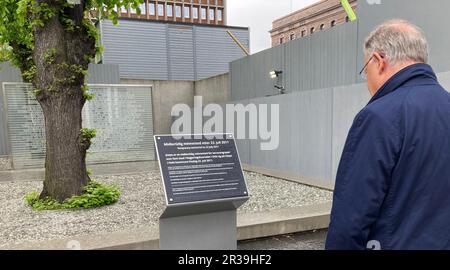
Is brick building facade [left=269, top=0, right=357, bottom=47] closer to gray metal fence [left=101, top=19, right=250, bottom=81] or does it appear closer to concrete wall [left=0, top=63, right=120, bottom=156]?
gray metal fence [left=101, top=19, right=250, bottom=81]

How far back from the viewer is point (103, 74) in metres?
16.0

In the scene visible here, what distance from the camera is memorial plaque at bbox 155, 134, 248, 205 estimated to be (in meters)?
3.02

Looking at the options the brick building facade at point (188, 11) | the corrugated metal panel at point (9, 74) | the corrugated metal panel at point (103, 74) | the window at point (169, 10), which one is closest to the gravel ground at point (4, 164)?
the corrugated metal panel at point (9, 74)

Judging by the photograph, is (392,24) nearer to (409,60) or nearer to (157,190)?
(409,60)

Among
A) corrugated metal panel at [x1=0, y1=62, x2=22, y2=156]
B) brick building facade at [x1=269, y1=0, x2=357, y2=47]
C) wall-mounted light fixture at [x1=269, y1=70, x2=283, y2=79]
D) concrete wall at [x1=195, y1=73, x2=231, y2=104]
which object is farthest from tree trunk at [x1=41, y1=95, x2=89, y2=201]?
brick building facade at [x1=269, y1=0, x2=357, y2=47]

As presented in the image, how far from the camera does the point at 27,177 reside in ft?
30.6

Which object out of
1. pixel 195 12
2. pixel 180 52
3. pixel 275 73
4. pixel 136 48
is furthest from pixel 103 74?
pixel 195 12

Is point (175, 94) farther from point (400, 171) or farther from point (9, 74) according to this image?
point (400, 171)

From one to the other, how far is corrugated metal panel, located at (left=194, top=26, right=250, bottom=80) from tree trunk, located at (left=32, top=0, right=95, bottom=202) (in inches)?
810

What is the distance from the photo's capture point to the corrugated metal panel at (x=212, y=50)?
26.5 m

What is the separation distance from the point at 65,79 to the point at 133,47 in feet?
62.9

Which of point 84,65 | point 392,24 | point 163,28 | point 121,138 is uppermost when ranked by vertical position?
point 163,28

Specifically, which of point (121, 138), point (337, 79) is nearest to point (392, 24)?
point (337, 79)

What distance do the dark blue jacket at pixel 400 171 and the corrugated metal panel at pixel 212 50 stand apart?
82.9ft
